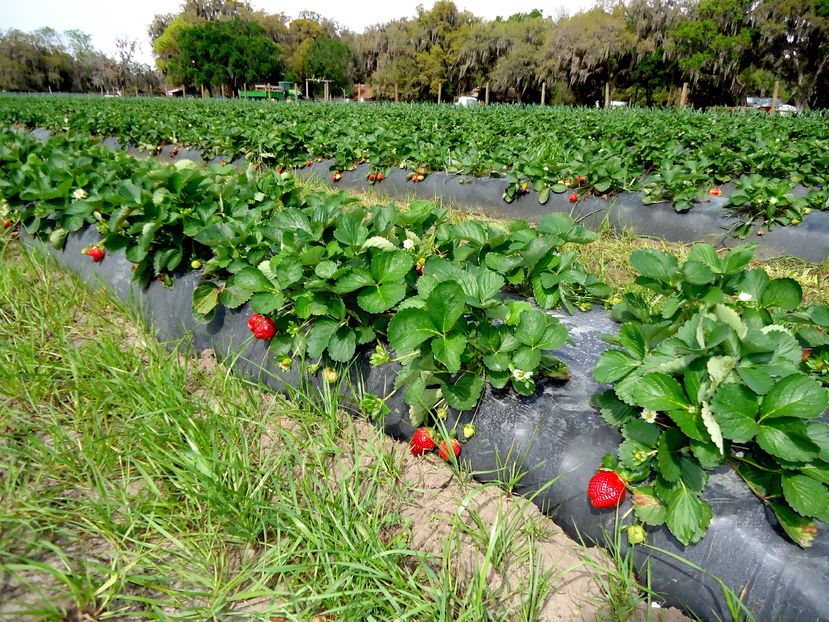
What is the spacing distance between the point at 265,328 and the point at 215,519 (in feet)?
2.32

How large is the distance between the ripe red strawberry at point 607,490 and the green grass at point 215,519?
0.69ft

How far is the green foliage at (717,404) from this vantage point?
1052 mm

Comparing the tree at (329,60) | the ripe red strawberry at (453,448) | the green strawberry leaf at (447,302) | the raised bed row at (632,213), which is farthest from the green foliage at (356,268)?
the tree at (329,60)

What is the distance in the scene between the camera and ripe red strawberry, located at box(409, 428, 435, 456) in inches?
61.3

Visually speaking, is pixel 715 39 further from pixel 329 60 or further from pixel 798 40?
pixel 329 60

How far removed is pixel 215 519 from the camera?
139cm

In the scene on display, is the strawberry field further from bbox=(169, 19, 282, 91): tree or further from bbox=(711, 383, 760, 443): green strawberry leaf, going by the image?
bbox=(169, 19, 282, 91): tree

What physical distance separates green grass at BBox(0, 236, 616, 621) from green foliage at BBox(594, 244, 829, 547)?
1.26 feet

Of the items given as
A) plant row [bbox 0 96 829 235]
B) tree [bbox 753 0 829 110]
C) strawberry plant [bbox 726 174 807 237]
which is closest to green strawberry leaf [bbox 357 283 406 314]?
plant row [bbox 0 96 829 235]

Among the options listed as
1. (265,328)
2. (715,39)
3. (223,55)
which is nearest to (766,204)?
(265,328)

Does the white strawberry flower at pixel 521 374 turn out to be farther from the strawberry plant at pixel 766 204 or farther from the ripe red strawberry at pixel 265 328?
the strawberry plant at pixel 766 204

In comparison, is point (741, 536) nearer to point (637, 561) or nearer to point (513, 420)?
point (637, 561)

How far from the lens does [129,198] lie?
2.29m

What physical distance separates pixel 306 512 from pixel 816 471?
1311 mm
